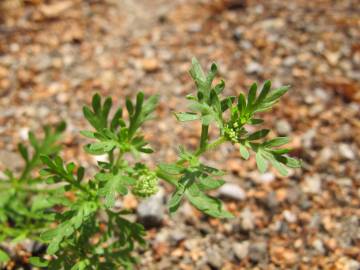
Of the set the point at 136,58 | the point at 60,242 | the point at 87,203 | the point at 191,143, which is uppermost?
the point at 136,58

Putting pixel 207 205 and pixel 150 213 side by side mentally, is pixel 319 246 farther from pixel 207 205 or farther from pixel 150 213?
pixel 150 213

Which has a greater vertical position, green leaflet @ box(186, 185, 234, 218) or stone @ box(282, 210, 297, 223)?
green leaflet @ box(186, 185, 234, 218)

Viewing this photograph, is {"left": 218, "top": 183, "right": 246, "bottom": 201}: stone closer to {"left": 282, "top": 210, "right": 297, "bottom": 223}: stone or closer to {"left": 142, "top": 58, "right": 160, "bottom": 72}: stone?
{"left": 282, "top": 210, "right": 297, "bottom": 223}: stone

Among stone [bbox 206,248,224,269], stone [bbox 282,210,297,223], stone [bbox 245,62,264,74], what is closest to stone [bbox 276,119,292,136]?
stone [bbox 245,62,264,74]

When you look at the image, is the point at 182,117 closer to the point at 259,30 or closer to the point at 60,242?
the point at 60,242

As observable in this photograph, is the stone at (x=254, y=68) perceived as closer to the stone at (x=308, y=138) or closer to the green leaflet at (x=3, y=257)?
the stone at (x=308, y=138)

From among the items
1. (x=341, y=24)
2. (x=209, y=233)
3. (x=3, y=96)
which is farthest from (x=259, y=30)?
(x=3, y=96)

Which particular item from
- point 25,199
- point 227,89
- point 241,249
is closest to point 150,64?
point 227,89
